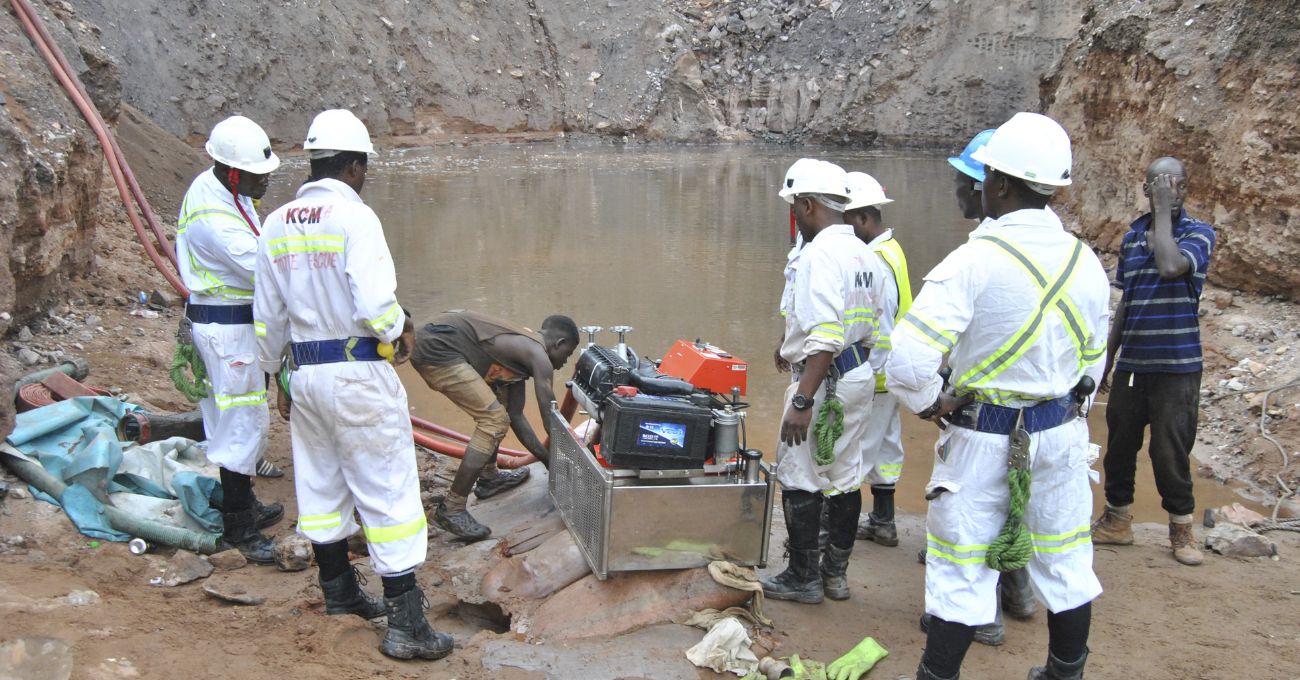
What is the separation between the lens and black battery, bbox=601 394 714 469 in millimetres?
3844

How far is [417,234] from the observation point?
13.6m

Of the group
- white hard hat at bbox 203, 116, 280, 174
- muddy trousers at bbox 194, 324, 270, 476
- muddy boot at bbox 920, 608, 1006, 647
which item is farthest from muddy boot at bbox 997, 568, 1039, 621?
white hard hat at bbox 203, 116, 280, 174

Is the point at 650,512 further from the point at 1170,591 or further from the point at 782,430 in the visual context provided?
the point at 1170,591

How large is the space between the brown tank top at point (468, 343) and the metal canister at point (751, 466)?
1286mm

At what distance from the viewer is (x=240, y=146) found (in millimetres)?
Answer: 4395

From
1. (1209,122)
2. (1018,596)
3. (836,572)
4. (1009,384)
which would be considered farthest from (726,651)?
(1209,122)

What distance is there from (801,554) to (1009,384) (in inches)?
59.0

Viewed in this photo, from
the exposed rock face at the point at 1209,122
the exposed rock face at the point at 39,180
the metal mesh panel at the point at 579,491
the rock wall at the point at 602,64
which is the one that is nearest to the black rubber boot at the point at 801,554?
the metal mesh panel at the point at 579,491

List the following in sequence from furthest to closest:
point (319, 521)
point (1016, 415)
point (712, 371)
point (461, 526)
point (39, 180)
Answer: point (39, 180)
point (461, 526)
point (712, 371)
point (319, 521)
point (1016, 415)

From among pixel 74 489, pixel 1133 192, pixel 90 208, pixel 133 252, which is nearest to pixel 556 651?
pixel 74 489

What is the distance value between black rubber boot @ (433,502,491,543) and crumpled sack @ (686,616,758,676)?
5.03ft

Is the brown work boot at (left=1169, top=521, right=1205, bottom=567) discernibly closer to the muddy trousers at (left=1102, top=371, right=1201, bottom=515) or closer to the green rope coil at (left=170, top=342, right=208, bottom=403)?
the muddy trousers at (left=1102, top=371, right=1201, bottom=515)

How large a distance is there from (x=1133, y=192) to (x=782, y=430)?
7.67 metres

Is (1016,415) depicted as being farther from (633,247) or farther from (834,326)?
(633,247)
